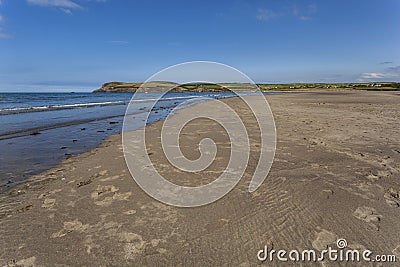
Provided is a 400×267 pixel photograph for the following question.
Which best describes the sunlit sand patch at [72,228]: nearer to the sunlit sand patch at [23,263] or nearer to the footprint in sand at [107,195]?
the sunlit sand patch at [23,263]

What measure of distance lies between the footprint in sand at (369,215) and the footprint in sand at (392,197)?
1.55ft

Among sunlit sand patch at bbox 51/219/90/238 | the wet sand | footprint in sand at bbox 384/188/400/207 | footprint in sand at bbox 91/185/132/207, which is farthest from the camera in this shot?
footprint in sand at bbox 91/185/132/207

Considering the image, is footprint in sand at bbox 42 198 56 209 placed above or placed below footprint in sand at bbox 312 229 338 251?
above

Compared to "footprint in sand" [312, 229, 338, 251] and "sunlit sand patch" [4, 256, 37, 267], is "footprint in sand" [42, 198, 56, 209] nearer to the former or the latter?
"sunlit sand patch" [4, 256, 37, 267]

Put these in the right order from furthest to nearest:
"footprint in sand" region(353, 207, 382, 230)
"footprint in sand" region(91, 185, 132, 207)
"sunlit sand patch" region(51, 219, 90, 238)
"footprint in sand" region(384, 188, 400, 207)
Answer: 1. "footprint in sand" region(91, 185, 132, 207)
2. "footprint in sand" region(384, 188, 400, 207)
3. "footprint in sand" region(353, 207, 382, 230)
4. "sunlit sand patch" region(51, 219, 90, 238)

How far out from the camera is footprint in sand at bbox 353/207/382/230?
344 cm

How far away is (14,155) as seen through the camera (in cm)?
742

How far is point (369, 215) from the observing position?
3.64m

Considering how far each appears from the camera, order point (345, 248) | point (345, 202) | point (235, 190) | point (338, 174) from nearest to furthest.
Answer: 1. point (345, 248)
2. point (345, 202)
3. point (235, 190)
4. point (338, 174)

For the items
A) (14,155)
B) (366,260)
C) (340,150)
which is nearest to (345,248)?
(366,260)

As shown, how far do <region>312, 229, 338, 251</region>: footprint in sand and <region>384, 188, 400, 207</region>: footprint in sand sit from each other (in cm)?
156

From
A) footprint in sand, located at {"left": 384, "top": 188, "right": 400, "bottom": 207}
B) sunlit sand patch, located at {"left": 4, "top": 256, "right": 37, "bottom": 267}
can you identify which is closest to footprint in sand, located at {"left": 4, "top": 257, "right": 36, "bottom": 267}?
sunlit sand patch, located at {"left": 4, "top": 256, "right": 37, "bottom": 267}

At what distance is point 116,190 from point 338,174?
181 inches

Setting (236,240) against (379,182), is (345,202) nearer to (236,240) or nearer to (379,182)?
(379,182)
